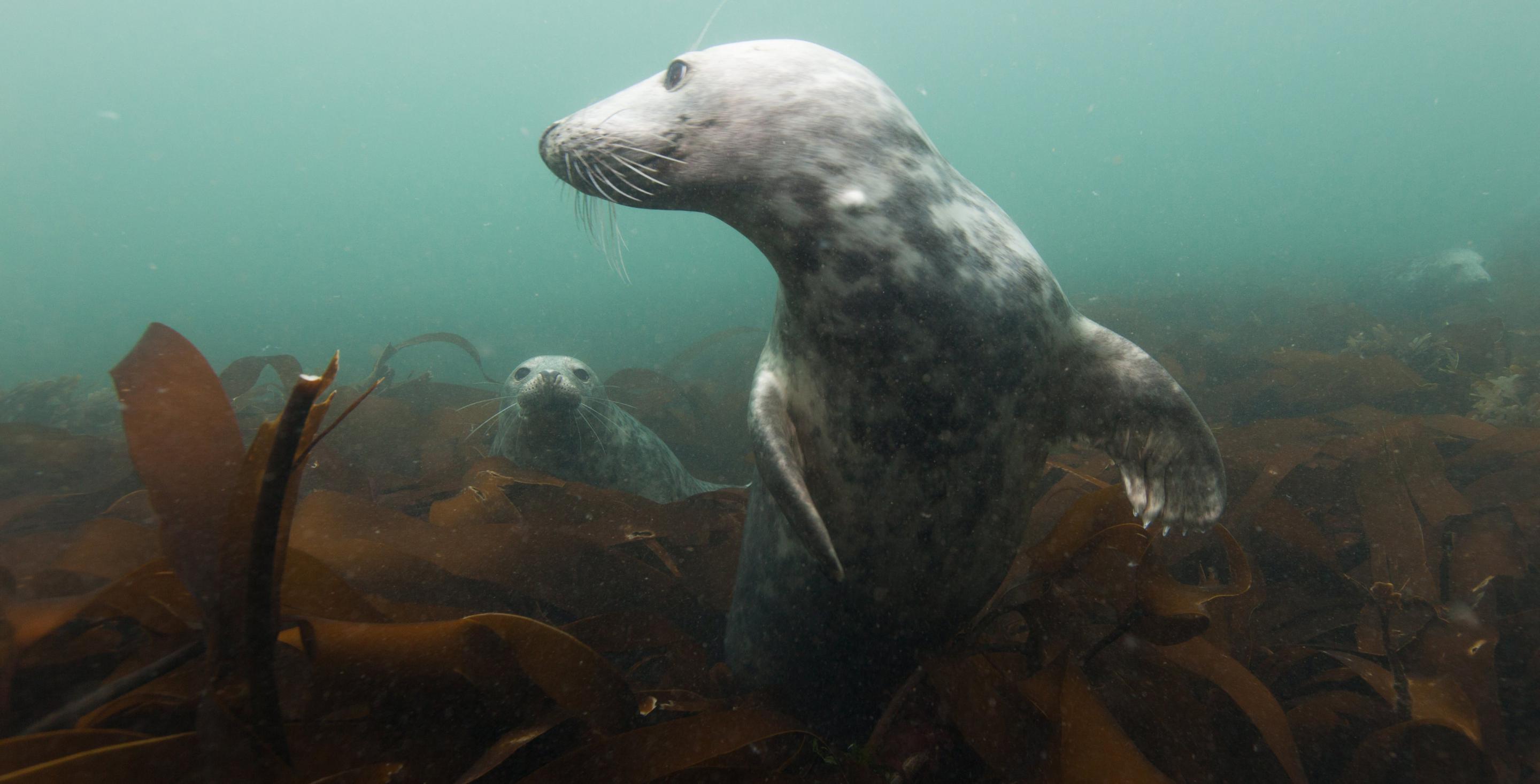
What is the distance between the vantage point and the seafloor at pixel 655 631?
43.7 inches

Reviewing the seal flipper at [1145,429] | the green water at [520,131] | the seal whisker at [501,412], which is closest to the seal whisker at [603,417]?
the seal whisker at [501,412]

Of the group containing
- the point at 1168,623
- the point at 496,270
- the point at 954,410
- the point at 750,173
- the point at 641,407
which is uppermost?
the point at 750,173

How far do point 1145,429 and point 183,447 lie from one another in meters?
2.03

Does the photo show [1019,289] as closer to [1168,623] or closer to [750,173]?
[750,173]

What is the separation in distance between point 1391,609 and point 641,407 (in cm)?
508

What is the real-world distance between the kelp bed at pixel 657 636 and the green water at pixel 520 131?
146 feet

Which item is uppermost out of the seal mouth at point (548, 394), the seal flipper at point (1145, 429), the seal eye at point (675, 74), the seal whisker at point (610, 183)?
the seal eye at point (675, 74)

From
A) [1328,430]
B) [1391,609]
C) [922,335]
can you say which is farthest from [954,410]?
[1328,430]

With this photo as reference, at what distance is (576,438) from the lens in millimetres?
3727

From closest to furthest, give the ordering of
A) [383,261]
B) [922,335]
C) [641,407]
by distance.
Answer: [922,335] → [641,407] → [383,261]

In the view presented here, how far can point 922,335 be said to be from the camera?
1352 millimetres

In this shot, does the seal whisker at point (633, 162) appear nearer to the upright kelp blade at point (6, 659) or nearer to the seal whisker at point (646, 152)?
the seal whisker at point (646, 152)

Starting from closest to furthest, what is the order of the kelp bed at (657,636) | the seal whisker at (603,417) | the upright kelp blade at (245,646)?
the upright kelp blade at (245,646) < the kelp bed at (657,636) < the seal whisker at (603,417)

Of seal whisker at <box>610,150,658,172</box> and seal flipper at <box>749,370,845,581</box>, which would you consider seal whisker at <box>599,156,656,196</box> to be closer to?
seal whisker at <box>610,150,658,172</box>
